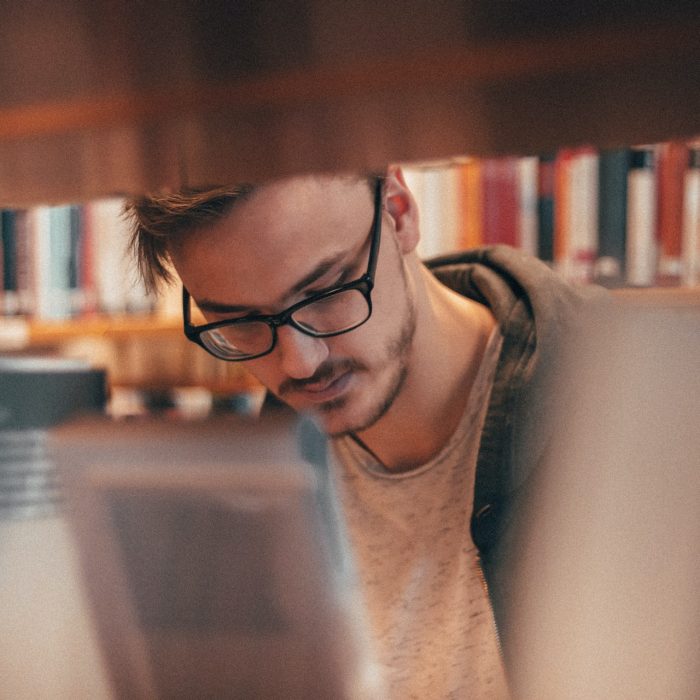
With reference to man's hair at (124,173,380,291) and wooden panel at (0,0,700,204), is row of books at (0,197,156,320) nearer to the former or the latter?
man's hair at (124,173,380,291)

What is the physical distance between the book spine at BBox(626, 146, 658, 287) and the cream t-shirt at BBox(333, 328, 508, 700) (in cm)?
31

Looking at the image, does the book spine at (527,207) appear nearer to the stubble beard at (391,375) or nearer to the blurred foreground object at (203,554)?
the stubble beard at (391,375)

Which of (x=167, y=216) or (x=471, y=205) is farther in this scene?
(x=471, y=205)

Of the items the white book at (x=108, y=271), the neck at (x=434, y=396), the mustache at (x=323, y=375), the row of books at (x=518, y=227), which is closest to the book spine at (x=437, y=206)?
the row of books at (x=518, y=227)

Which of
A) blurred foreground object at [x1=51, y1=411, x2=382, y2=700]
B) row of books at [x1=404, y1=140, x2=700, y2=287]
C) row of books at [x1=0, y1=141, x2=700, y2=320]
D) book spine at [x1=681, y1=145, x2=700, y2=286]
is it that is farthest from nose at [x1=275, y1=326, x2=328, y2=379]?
book spine at [x1=681, y1=145, x2=700, y2=286]

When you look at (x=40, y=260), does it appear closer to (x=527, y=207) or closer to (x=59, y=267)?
(x=59, y=267)

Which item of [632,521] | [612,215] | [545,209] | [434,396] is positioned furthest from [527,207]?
[632,521]

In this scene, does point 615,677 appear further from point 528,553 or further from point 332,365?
point 332,365

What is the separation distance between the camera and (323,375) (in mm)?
913

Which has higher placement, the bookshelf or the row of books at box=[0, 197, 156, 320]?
the bookshelf

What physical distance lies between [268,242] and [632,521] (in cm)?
47

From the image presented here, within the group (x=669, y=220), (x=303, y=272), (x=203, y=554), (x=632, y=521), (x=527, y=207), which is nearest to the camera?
(x=632, y=521)

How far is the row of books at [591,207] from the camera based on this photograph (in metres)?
1.15

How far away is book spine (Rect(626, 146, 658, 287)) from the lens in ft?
3.80
